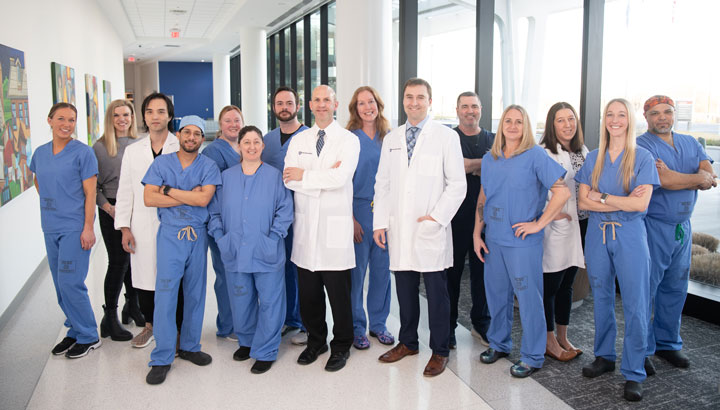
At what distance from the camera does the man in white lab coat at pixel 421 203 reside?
284 cm

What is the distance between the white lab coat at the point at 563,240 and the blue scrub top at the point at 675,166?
0.39 meters

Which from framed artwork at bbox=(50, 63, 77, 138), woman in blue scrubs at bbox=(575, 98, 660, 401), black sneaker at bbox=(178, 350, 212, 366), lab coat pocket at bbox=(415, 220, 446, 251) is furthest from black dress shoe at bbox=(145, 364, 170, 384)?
framed artwork at bbox=(50, 63, 77, 138)

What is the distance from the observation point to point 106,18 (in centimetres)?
1192

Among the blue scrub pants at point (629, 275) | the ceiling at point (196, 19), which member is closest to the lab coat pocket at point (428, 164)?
the blue scrub pants at point (629, 275)

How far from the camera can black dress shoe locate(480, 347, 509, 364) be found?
3010mm

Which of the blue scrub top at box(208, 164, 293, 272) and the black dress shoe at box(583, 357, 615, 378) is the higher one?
the blue scrub top at box(208, 164, 293, 272)

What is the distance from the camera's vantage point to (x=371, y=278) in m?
3.35

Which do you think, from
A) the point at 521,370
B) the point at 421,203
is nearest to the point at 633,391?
the point at 521,370

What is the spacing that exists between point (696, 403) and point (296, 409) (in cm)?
184

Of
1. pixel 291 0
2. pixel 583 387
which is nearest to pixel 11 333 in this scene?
pixel 583 387

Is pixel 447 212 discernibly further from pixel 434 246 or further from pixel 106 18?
pixel 106 18

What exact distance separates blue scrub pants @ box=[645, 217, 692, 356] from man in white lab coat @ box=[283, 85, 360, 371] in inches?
62.7

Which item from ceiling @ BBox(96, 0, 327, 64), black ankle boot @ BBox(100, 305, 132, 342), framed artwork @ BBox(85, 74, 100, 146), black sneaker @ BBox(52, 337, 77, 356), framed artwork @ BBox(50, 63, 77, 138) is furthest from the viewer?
ceiling @ BBox(96, 0, 327, 64)

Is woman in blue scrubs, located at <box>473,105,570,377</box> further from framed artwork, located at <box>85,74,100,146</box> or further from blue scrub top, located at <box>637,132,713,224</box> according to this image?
framed artwork, located at <box>85,74,100,146</box>
